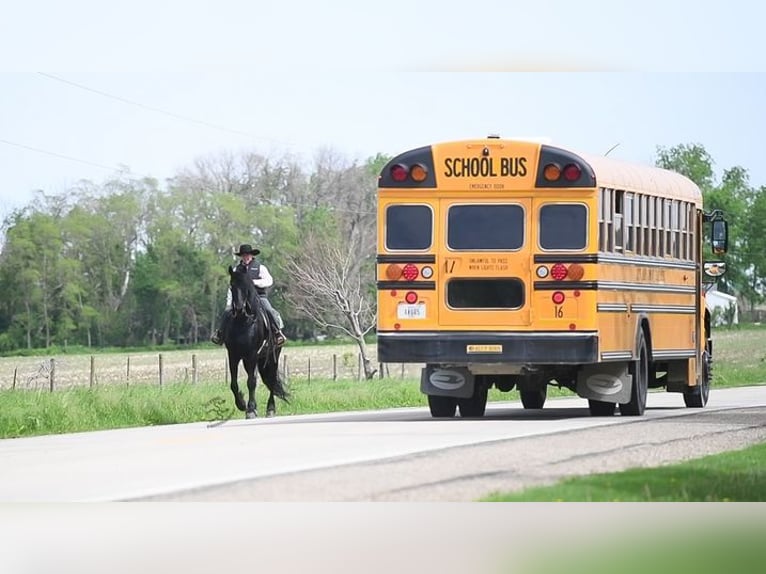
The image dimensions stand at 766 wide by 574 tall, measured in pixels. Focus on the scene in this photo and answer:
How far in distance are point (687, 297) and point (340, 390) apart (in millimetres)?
7223

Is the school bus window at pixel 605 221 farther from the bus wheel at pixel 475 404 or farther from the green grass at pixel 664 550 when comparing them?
the green grass at pixel 664 550

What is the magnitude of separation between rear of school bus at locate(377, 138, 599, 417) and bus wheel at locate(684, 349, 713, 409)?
5687mm

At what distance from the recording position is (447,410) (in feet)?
89.5

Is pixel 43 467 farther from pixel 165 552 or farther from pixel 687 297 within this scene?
pixel 687 297

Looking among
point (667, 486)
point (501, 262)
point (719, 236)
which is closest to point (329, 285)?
point (719, 236)

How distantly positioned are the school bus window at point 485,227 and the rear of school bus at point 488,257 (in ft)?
0.04

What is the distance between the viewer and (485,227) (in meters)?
25.3

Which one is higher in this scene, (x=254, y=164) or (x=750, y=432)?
(x=254, y=164)

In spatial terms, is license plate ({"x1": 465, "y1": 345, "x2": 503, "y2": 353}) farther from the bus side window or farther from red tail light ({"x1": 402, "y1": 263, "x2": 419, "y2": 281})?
the bus side window

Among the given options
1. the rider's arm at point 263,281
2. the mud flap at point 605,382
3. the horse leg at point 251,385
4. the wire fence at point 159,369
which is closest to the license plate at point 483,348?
the mud flap at point 605,382

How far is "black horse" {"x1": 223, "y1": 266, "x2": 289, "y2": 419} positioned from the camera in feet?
91.0

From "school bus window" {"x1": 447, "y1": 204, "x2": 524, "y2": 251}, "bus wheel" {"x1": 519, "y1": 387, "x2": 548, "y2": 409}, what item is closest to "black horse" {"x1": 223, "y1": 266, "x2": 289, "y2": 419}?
"school bus window" {"x1": 447, "y1": 204, "x2": 524, "y2": 251}

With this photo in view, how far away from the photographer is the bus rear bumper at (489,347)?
25.0 metres

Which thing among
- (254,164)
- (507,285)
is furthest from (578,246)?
(254,164)
